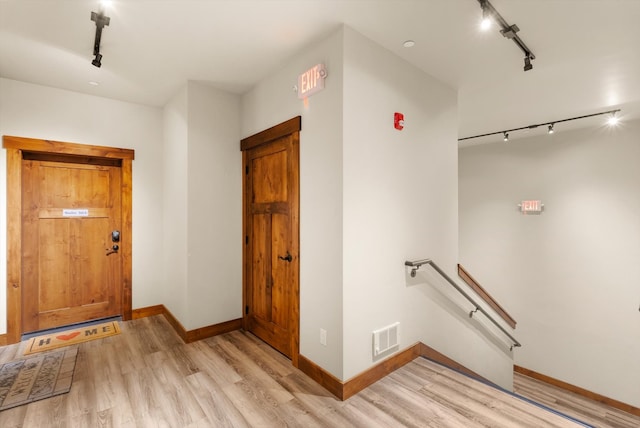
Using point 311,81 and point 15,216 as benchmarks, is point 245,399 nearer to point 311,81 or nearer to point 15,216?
point 311,81

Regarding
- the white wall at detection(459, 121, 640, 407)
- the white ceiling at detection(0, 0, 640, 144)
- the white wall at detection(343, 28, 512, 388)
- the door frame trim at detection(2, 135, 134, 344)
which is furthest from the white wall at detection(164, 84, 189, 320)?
the white wall at detection(459, 121, 640, 407)

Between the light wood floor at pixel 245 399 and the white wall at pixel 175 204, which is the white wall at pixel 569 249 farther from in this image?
the white wall at pixel 175 204

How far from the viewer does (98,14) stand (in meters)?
2.12

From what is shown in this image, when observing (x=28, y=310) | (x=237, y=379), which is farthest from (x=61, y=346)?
(x=237, y=379)

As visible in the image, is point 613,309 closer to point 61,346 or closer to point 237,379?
point 237,379

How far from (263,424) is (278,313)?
3.67 feet

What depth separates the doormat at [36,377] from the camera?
226 cm

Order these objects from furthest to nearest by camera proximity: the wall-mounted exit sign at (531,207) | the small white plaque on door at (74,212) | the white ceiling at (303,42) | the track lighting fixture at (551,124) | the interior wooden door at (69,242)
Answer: the wall-mounted exit sign at (531,207) < the track lighting fixture at (551,124) < the small white plaque on door at (74,212) < the interior wooden door at (69,242) < the white ceiling at (303,42)

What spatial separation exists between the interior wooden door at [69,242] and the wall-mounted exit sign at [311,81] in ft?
9.55

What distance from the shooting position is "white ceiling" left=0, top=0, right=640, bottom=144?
6.84ft

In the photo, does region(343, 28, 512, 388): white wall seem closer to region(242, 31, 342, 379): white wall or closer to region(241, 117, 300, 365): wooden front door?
region(242, 31, 342, 379): white wall

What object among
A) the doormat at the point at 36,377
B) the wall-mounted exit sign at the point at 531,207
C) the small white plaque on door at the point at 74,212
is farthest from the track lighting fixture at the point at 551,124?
the doormat at the point at 36,377

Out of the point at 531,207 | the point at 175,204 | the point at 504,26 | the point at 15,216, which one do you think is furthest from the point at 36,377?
the point at 531,207

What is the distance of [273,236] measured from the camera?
313 cm
